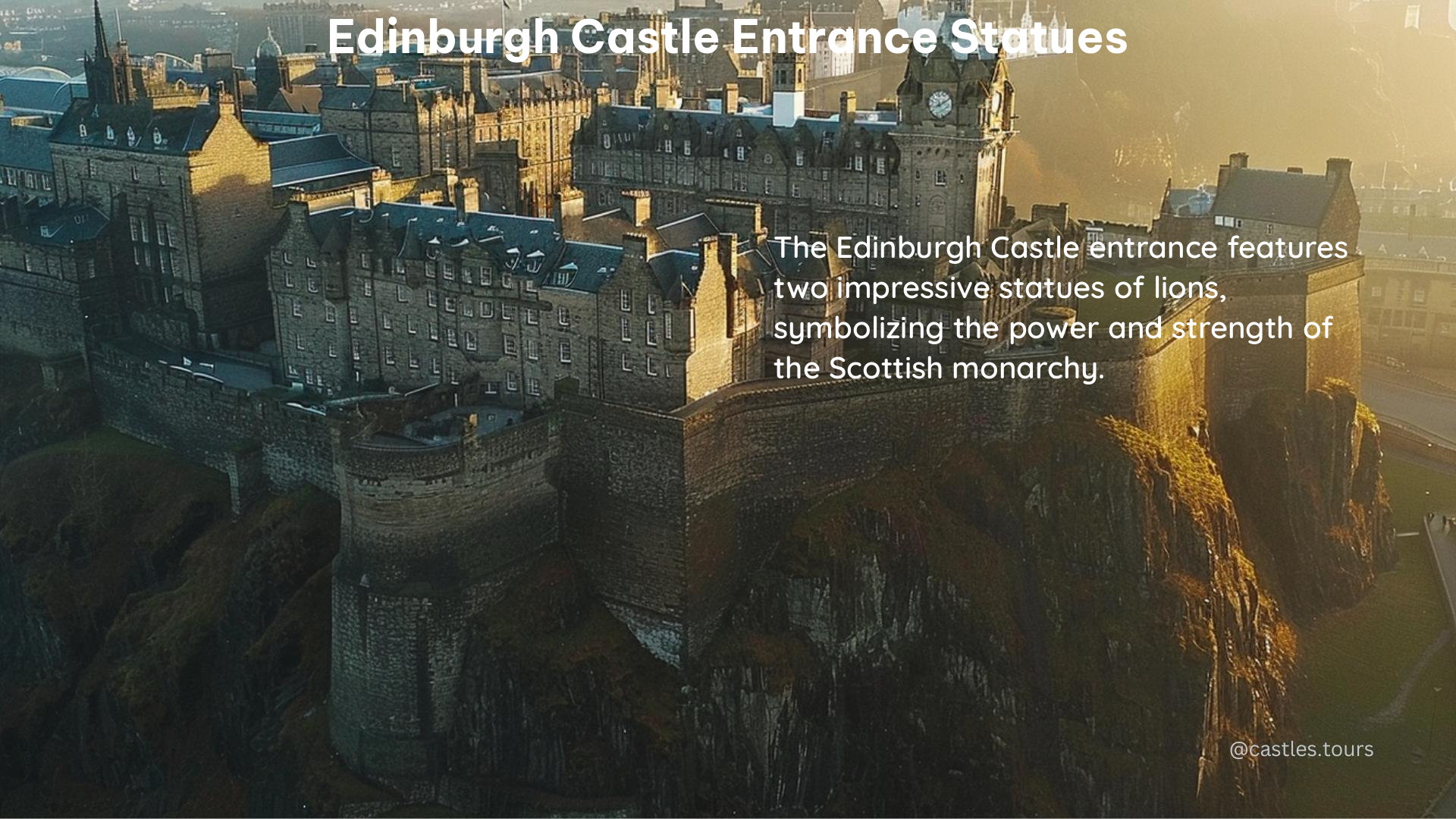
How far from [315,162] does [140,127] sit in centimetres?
879

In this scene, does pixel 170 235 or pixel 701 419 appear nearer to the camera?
pixel 701 419

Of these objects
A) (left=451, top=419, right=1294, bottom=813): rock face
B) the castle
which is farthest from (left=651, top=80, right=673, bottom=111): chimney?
(left=451, top=419, right=1294, bottom=813): rock face

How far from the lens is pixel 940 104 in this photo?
60.9 metres

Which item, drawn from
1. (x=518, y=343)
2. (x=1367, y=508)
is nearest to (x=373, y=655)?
(x=518, y=343)

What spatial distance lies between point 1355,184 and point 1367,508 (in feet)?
304

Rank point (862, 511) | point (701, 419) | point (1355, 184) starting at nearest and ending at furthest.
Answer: point (701, 419), point (862, 511), point (1355, 184)

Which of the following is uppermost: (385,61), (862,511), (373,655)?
(385,61)

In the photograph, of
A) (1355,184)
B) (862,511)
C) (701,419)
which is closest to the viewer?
(701,419)

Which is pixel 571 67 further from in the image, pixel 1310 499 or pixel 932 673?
pixel 932 673

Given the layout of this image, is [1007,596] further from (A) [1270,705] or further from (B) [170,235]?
(B) [170,235]

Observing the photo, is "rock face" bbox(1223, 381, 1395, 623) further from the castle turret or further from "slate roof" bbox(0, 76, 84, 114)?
"slate roof" bbox(0, 76, 84, 114)

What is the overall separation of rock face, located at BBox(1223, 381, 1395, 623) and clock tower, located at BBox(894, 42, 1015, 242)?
16.2 m

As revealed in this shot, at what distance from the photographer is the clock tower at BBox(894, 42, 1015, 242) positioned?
60000mm

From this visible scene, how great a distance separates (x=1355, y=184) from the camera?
5876 inches
